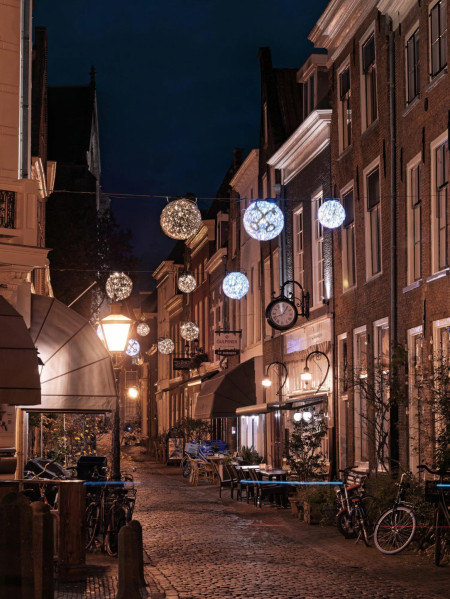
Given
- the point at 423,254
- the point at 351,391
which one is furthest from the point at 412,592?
the point at 351,391

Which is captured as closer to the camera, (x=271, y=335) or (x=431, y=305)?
(x=431, y=305)

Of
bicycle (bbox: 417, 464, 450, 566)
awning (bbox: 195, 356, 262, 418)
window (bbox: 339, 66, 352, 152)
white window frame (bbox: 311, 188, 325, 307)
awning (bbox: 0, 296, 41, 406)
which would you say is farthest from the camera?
awning (bbox: 195, 356, 262, 418)

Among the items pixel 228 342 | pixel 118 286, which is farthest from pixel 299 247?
pixel 228 342

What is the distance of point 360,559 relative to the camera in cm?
1445

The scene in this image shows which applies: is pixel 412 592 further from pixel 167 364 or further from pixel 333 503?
pixel 167 364

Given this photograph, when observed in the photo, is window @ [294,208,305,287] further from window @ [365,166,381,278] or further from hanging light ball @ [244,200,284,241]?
hanging light ball @ [244,200,284,241]

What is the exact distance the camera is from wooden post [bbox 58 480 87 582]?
1238 centimetres

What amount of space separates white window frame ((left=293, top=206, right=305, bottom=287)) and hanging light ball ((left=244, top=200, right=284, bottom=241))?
690cm

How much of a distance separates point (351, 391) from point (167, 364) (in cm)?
4375

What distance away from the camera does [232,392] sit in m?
33.8

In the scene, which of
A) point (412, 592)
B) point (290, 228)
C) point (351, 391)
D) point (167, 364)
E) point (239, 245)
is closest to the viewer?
point (412, 592)

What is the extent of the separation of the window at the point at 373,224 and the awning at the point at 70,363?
720cm

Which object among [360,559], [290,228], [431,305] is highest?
[290,228]

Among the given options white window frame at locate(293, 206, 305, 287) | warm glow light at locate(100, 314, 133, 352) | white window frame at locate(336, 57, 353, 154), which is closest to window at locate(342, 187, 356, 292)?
white window frame at locate(336, 57, 353, 154)
